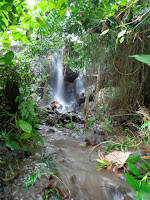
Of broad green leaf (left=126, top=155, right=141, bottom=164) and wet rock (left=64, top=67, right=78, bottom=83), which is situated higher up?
wet rock (left=64, top=67, right=78, bottom=83)

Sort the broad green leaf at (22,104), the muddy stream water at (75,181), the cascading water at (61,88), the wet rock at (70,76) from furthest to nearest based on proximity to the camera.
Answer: the wet rock at (70,76), the cascading water at (61,88), the broad green leaf at (22,104), the muddy stream water at (75,181)

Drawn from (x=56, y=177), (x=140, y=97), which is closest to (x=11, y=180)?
(x=56, y=177)

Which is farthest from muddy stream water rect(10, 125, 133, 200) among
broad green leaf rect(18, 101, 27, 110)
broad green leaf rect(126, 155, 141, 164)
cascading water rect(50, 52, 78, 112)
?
cascading water rect(50, 52, 78, 112)

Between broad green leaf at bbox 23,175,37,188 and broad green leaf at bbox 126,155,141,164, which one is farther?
broad green leaf at bbox 126,155,141,164

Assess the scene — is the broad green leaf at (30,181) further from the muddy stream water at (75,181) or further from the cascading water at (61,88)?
the cascading water at (61,88)

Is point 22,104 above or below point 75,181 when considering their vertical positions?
above

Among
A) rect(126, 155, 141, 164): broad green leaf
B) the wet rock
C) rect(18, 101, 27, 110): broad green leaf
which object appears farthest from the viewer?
the wet rock

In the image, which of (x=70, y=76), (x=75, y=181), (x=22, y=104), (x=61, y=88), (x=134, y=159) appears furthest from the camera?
(x=70, y=76)

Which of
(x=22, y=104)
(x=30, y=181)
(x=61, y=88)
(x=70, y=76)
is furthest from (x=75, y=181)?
(x=70, y=76)

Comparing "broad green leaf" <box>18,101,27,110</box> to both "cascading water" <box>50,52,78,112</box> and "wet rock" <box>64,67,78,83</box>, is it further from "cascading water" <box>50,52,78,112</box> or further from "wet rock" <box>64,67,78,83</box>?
"wet rock" <box>64,67,78,83</box>

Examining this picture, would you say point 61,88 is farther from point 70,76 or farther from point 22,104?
point 22,104

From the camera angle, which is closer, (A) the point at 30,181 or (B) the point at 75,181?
(A) the point at 30,181

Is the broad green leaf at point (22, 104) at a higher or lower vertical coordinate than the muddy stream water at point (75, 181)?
higher

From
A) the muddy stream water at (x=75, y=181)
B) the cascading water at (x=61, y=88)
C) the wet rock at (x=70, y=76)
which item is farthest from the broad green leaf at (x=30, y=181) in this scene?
the wet rock at (x=70, y=76)
